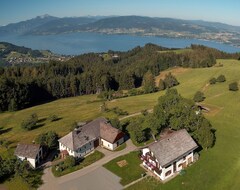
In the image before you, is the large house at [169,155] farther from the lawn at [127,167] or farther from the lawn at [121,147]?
the lawn at [121,147]

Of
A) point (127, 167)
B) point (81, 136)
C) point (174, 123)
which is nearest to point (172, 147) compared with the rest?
point (127, 167)

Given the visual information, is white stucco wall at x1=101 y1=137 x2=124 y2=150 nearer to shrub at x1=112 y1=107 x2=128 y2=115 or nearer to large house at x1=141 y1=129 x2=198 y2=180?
large house at x1=141 y1=129 x2=198 y2=180

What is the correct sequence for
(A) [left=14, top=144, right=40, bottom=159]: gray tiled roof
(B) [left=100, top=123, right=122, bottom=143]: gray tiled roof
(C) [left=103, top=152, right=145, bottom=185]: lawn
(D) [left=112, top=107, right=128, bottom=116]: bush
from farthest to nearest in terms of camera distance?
(D) [left=112, top=107, right=128, bottom=116]: bush → (B) [left=100, top=123, right=122, bottom=143]: gray tiled roof → (A) [left=14, top=144, right=40, bottom=159]: gray tiled roof → (C) [left=103, top=152, right=145, bottom=185]: lawn

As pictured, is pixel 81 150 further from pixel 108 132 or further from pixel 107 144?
pixel 108 132

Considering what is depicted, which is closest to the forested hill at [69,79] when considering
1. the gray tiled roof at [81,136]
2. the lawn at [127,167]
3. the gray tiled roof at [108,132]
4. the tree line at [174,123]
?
the gray tiled roof at [81,136]

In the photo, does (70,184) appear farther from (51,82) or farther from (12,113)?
(51,82)

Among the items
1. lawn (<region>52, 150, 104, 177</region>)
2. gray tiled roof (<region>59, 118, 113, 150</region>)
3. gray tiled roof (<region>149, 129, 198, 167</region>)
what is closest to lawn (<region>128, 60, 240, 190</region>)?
gray tiled roof (<region>149, 129, 198, 167</region>)
